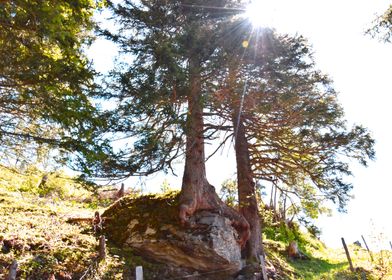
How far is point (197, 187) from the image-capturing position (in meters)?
9.35

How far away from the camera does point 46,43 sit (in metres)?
7.70

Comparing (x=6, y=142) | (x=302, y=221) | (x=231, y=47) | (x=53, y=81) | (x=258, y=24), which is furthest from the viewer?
(x=302, y=221)

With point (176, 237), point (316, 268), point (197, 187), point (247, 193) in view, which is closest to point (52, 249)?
point (176, 237)

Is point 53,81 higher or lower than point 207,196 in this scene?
higher

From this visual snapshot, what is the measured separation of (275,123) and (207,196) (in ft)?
11.8

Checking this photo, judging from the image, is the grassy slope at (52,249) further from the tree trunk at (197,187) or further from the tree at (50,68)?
the tree at (50,68)

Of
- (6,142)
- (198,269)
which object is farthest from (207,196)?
(6,142)

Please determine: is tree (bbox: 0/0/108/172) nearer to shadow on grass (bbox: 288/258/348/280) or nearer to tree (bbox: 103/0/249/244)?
tree (bbox: 103/0/249/244)

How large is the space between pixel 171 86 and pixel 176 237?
4.33 metres

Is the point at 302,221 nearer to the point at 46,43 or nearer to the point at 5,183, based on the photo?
the point at 46,43

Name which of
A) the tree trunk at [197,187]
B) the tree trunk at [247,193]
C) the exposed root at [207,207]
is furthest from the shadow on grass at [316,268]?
the tree trunk at [197,187]

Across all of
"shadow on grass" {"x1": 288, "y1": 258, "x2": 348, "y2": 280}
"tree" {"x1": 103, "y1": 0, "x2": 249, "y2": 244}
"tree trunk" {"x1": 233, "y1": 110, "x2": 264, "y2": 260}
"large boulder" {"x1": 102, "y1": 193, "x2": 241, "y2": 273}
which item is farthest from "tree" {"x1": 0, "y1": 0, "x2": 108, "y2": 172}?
"shadow on grass" {"x1": 288, "y1": 258, "x2": 348, "y2": 280}

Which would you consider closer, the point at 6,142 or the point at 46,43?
the point at 46,43

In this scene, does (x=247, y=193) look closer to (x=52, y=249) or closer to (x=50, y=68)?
(x=52, y=249)
